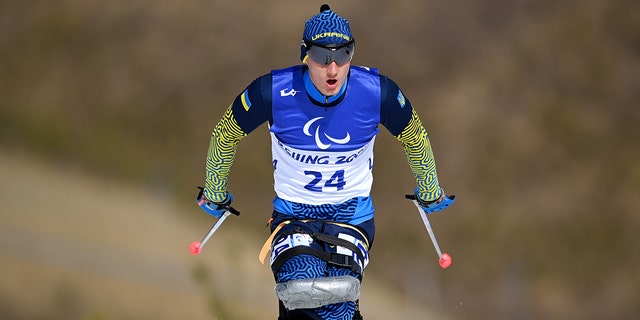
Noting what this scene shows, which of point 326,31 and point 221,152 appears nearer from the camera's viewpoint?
point 326,31

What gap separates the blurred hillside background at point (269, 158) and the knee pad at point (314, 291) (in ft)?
16.7

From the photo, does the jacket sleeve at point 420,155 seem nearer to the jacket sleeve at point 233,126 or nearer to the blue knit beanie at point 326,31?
the blue knit beanie at point 326,31

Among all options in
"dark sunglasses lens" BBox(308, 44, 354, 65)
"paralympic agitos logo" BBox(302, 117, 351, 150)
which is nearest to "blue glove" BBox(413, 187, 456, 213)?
"paralympic agitos logo" BBox(302, 117, 351, 150)

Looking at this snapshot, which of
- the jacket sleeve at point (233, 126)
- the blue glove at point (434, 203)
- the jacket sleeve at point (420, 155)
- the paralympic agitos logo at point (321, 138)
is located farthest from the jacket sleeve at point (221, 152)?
the blue glove at point (434, 203)

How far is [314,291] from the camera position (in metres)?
6.82


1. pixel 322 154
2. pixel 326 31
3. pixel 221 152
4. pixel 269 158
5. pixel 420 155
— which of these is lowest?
pixel 221 152

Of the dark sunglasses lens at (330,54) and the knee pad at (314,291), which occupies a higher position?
the dark sunglasses lens at (330,54)

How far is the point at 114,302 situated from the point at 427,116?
4.33 m

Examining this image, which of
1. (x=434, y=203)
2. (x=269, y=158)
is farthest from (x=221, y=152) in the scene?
(x=269, y=158)

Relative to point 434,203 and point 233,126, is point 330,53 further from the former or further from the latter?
point 434,203

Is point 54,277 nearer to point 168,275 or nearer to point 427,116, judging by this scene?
point 168,275

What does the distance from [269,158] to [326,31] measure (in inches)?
253

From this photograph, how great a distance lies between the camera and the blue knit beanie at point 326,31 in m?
7.07

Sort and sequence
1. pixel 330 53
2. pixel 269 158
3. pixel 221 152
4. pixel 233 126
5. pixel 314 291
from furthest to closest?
pixel 269 158 < pixel 221 152 < pixel 233 126 < pixel 330 53 < pixel 314 291
